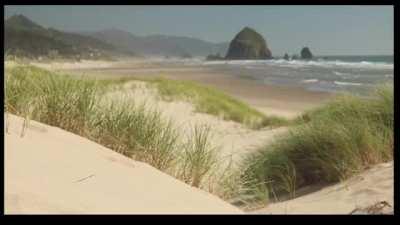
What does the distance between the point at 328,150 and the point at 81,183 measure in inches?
107

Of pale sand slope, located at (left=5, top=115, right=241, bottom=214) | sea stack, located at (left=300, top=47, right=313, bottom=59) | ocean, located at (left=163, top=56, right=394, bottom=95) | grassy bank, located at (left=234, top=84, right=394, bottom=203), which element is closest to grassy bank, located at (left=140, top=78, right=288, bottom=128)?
ocean, located at (left=163, top=56, right=394, bottom=95)

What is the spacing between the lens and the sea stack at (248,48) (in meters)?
102

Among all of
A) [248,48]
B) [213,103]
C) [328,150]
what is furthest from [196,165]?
[248,48]

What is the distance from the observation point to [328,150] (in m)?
5.18

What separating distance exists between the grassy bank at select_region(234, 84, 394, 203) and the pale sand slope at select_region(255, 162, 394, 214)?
0.20 meters

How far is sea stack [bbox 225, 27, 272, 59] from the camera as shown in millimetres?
101688

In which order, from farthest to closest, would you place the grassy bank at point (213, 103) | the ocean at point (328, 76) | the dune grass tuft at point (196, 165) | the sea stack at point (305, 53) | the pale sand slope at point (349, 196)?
1. the sea stack at point (305, 53)
2. the ocean at point (328, 76)
3. the grassy bank at point (213, 103)
4. the dune grass tuft at point (196, 165)
5. the pale sand slope at point (349, 196)

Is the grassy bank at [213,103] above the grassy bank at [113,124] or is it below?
below

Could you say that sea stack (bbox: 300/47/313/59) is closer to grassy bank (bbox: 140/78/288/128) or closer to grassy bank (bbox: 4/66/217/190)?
grassy bank (bbox: 140/78/288/128)

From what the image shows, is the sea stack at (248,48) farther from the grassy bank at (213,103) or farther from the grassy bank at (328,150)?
the grassy bank at (328,150)

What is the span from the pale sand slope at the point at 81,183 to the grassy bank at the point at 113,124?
1.15 ft

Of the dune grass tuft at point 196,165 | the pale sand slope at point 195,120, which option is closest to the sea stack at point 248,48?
the pale sand slope at point 195,120

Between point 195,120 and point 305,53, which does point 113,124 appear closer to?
point 195,120
